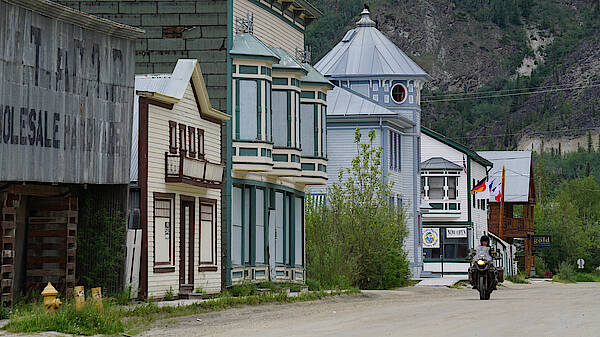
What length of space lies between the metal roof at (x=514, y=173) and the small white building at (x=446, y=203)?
1557 centimetres

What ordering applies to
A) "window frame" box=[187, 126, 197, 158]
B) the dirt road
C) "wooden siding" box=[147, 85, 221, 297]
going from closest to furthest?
the dirt road < "wooden siding" box=[147, 85, 221, 297] < "window frame" box=[187, 126, 197, 158]

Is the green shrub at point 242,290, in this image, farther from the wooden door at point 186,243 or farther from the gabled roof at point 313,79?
the gabled roof at point 313,79

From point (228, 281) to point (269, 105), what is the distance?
497cm

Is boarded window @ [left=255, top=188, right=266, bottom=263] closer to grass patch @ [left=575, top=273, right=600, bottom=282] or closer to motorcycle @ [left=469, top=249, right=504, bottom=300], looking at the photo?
motorcycle @ [left=469, top=249, right=504, bottom=300]

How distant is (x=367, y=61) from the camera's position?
53.1m

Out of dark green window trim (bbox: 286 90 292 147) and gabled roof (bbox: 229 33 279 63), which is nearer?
gabled roof (bbox: 229 33 279 63)

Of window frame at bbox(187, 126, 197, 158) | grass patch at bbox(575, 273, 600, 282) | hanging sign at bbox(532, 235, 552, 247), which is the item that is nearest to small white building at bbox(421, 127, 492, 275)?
hanging sign at bbox(532, 235, 552, 247)

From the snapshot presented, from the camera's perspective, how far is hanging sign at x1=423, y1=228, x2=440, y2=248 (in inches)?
2486

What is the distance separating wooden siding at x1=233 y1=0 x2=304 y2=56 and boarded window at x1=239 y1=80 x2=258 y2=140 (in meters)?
1.96

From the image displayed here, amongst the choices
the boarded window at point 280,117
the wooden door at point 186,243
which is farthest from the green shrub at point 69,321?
the boarded window at point 280,117

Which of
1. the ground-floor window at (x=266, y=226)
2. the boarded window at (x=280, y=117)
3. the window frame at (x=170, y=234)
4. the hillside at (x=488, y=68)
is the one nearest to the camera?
the window frame at (x=170, y=234)

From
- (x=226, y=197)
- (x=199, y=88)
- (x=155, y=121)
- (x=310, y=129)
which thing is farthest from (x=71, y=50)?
(x=310, y=129)

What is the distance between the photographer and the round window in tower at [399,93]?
5256 cm

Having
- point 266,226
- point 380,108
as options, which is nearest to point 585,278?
point 380,108
